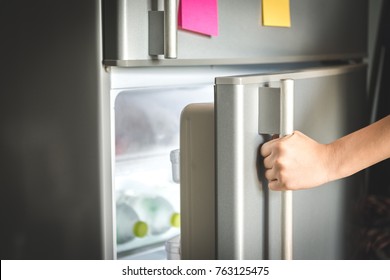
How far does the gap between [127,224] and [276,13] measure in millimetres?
675

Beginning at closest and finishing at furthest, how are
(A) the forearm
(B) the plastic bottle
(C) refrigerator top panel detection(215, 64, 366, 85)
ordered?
(C) refrigerator top panel detection(215, 64, 366, 85), (A) the forearm, (B) the plastic bottle

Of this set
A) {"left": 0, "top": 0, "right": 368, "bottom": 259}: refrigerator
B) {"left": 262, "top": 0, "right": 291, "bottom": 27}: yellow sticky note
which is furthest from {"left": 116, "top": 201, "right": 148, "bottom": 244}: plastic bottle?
{"left": 262, "top": 0, "right": 291, "bottom": 27}: yellow sticky note

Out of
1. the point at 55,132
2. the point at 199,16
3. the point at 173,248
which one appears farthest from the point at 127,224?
the point at 199,16

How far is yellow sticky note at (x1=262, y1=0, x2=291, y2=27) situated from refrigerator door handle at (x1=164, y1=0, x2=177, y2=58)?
29 centimetres

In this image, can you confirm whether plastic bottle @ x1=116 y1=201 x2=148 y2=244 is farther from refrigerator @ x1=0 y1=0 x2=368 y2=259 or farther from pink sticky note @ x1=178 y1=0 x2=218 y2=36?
pink sticky note @ x1=178 y1=0 x2=218 y2=36

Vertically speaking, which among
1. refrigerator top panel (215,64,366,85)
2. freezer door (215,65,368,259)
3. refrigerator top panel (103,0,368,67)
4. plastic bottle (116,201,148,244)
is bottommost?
plastic bottle (116,201,148,244)

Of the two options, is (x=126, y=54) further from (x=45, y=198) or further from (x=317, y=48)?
(x=317, y=48)

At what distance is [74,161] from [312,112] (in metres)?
0.46

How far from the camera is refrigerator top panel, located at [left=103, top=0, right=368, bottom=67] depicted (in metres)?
1.23

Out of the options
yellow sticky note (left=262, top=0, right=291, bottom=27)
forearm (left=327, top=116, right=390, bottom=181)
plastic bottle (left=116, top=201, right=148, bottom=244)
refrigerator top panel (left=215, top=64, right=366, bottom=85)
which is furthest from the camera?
plastic bottle (left=116, top=201, right=148, bottom=244)

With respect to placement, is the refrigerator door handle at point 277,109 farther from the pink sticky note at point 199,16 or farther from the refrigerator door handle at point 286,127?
the pink sticky note at point 199,16

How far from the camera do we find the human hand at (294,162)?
1191 mm

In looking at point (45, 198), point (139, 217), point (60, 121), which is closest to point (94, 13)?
point (60, 121)

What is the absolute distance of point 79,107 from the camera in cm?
126
